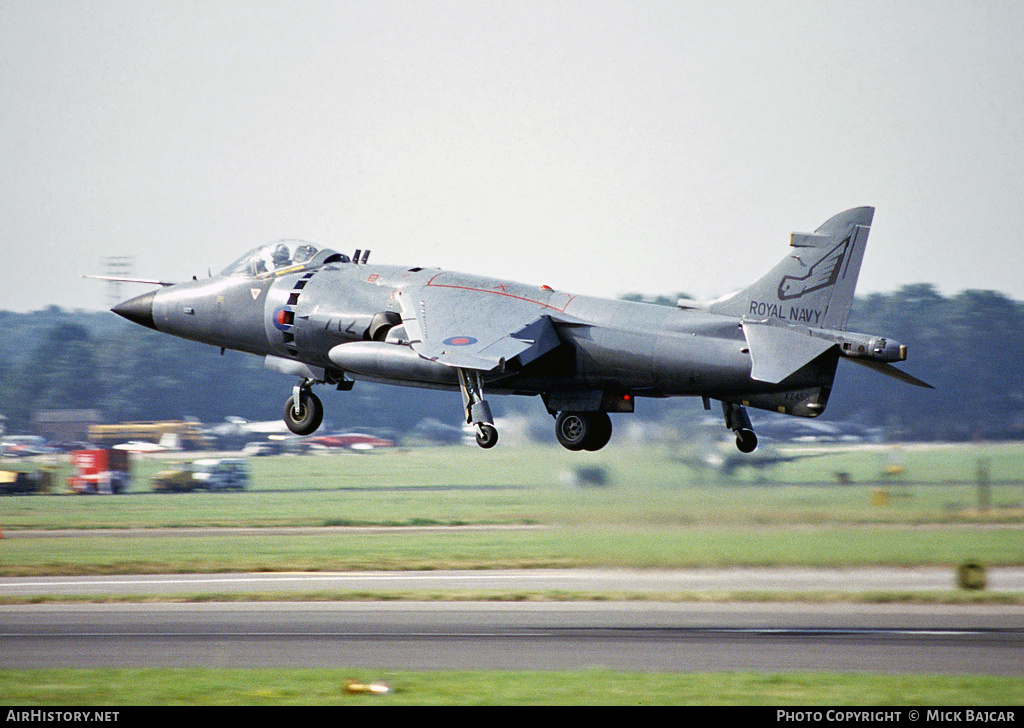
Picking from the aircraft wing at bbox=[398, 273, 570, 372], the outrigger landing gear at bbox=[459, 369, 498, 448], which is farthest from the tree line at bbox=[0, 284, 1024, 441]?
the outrigger landing gear at bbox=[459, 369, 498, 448]

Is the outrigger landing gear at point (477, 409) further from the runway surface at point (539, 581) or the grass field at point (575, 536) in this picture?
the runway surface at point (539, 581)

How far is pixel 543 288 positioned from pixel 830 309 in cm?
620

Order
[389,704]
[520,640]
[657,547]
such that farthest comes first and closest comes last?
[657,547] → [520,640] → [389,704]

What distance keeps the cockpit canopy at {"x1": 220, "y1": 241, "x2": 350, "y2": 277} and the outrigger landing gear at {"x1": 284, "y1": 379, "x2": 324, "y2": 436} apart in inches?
110

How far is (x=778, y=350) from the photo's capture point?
2142 cm

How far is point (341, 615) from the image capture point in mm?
22594

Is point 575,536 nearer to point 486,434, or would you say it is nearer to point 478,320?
point 486,434

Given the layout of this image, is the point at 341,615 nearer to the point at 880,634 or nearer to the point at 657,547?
the point at 657,547

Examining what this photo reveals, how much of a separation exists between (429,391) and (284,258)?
44783mm

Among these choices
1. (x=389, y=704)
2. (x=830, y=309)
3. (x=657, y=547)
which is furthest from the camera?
(x=657, y=547)

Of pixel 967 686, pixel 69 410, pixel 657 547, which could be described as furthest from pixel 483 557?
pixel 69 410

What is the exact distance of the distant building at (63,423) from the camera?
8762 centimetres

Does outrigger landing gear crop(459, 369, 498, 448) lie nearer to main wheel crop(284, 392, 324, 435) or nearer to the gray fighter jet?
the gray fighter jet

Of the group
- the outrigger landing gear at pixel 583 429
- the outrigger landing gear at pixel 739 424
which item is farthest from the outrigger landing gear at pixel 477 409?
the outrigger landing gear at pixel 739 424
